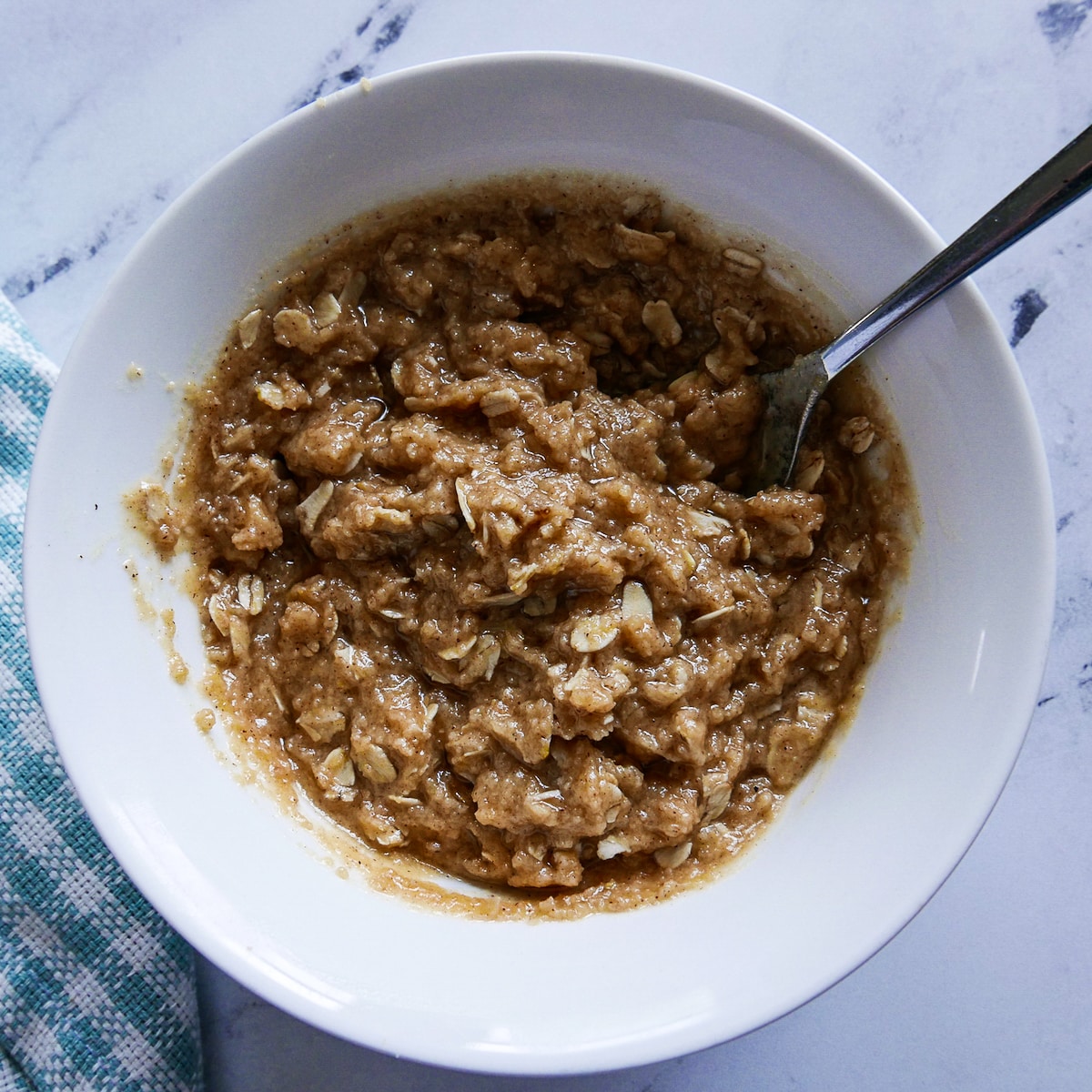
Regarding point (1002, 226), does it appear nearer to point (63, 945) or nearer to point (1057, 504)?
point (1057, 504)

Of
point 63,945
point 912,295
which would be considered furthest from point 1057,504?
point 63,945

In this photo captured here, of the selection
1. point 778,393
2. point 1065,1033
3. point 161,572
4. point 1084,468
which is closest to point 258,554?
point 161,572

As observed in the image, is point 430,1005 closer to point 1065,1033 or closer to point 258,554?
point 258,554

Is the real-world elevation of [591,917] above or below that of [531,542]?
below

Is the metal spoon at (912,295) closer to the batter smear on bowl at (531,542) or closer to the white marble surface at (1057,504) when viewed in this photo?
the batter smear on bowl at (531,542)

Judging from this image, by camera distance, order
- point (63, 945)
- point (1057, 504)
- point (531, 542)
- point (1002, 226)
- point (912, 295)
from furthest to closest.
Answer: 1. point (1057, 504)
2. point (63, 945)
3. point (531, 542)
4. point (912, 295)
5. point (1002, 226)
